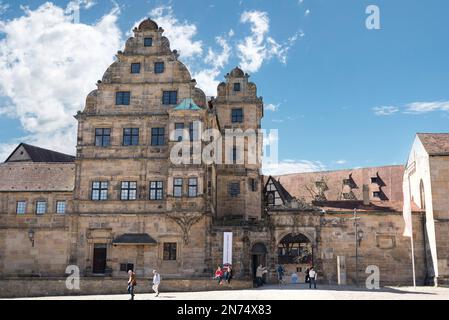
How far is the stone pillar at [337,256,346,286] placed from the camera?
38750mm

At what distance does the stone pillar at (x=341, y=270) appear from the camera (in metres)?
38.8

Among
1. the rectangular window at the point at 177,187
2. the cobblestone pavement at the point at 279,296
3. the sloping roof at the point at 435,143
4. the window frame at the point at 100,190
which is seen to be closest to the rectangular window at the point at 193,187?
the rectangular window at the point at 177,187

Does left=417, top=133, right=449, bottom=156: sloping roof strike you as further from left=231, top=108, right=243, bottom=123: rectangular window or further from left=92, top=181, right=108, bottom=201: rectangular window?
left=92, top=181, right=108, bottom=201: rectangular window

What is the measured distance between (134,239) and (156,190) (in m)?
3.48

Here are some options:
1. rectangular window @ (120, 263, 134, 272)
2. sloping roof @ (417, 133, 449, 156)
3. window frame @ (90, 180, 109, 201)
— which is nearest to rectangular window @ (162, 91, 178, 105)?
window frame @ (90, 180, 109, 201)

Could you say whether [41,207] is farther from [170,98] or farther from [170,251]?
[170,98]

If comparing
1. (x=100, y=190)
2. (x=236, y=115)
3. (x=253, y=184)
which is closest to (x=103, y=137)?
(x=100, y=190)

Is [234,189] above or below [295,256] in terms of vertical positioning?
above

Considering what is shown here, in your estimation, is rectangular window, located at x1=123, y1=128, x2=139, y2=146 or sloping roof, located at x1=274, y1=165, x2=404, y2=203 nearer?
rectangular window, located at x1=123, y1=128, x2=139, y2=146

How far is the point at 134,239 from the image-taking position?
124ft

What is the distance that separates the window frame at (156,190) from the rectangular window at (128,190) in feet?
3.52

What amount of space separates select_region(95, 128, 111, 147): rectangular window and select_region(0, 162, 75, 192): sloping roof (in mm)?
3247
